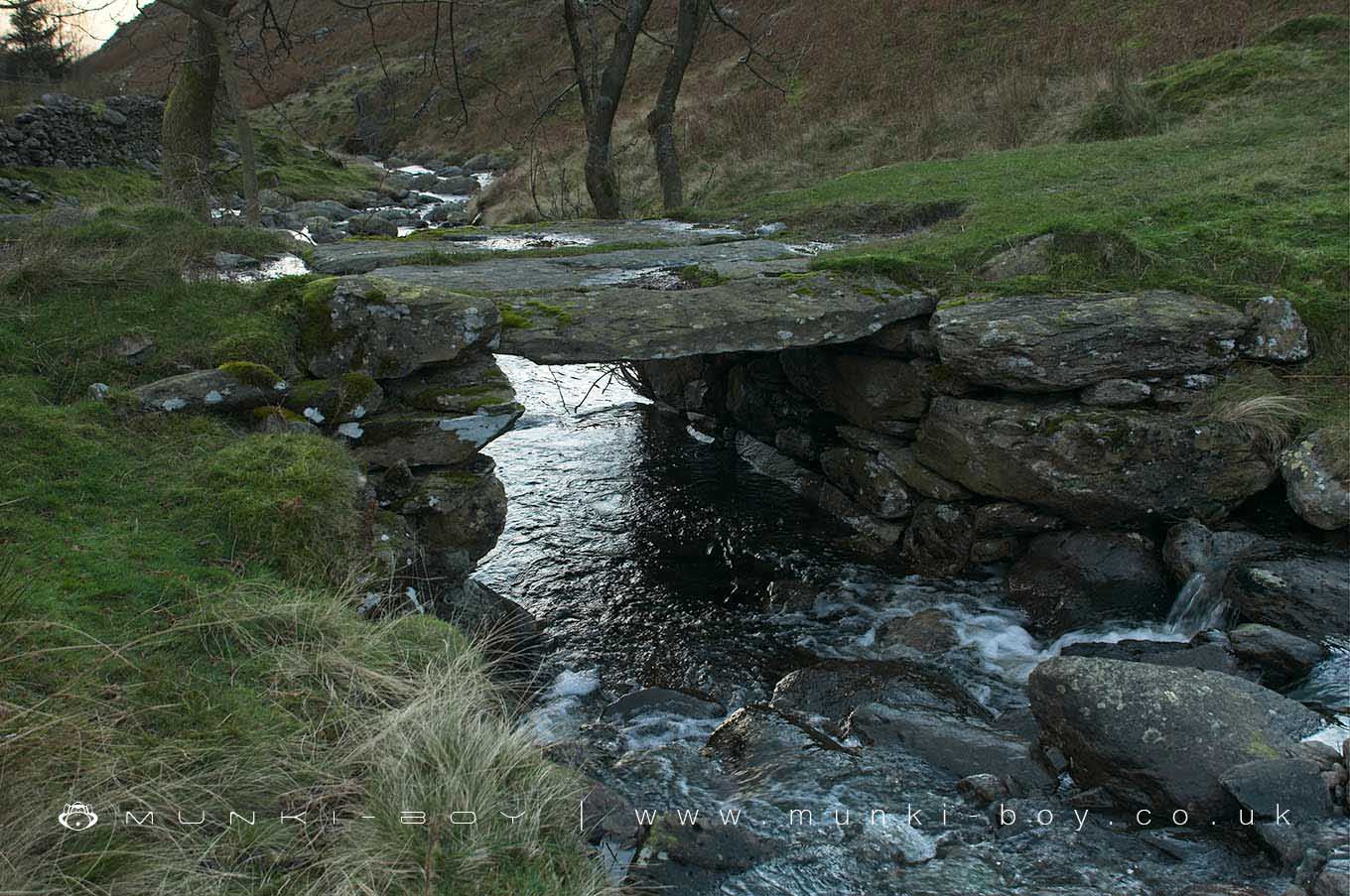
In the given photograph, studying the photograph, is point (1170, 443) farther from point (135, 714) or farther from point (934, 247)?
point (135, 714)

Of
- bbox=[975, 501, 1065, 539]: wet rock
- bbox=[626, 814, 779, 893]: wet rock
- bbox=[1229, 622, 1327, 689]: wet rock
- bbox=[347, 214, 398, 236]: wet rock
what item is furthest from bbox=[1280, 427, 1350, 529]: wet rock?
bbox=[347, 214, 398, 236]: wet rock

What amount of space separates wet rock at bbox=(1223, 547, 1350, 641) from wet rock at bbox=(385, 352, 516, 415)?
16.2ft

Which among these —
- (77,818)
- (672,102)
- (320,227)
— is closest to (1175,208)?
(672,102)

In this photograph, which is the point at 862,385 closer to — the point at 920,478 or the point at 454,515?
the point at 920,478

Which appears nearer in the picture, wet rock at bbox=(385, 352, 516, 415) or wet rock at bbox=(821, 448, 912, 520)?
wet rock at bbox=(385, 352, 516, 415)

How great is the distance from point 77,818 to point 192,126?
8.89m

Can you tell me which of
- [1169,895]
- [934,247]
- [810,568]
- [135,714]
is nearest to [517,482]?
[810,568]

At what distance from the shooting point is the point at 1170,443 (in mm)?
6176

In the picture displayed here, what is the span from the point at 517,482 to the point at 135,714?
5970 millimetres

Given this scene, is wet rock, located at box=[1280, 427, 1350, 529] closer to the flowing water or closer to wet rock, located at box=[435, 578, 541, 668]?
the flowing water

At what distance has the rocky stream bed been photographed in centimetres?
399

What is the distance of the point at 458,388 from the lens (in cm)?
593

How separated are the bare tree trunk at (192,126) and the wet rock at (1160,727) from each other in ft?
29.6

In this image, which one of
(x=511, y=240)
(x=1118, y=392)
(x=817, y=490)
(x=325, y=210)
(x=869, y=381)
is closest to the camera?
(x=1118, y=392)
